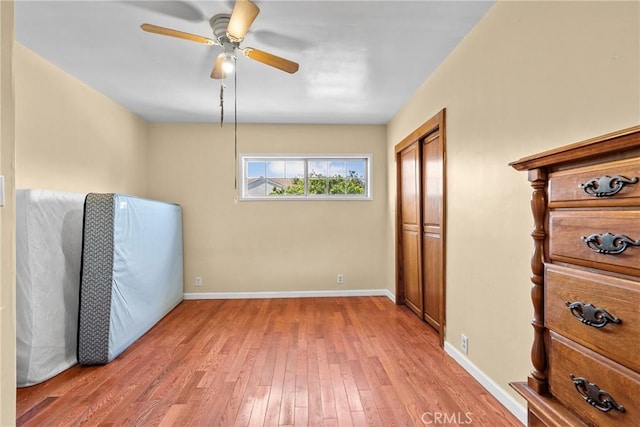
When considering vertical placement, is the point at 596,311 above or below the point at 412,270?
above

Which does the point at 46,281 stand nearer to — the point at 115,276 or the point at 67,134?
the point at 115,276

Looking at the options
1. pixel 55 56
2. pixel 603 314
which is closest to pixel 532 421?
pixel 603 314

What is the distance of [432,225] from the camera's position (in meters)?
3.17

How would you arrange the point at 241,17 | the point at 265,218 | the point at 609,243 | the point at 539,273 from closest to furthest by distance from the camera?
1. the point at 609,243
2. the point at 539,273
3. the point at 241,17
4. the point at 265,218

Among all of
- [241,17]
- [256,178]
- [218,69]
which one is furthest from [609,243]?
[256,178]

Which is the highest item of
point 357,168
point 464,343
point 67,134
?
point 67,134

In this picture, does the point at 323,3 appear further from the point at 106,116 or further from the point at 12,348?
the point at 106,116

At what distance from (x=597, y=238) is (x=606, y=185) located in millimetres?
135

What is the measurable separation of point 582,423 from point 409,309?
3.10 metres

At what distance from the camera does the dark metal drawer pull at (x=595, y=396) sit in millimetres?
777

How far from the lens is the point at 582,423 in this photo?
0.85m

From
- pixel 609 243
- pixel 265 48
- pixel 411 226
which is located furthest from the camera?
pixel 411 226

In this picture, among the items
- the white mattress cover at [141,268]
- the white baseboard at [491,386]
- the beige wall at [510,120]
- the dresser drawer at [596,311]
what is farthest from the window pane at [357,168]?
the dresser drawer at [596,311]

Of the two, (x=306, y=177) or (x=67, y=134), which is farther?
(x=306, y=177)
